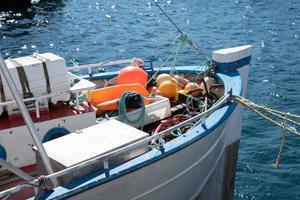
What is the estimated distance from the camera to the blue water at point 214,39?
550 inches

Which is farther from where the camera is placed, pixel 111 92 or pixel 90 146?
pixel 111 92

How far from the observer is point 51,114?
27.0 feet

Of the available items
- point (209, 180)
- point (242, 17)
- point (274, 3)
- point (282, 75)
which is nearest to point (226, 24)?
point (242, 17)

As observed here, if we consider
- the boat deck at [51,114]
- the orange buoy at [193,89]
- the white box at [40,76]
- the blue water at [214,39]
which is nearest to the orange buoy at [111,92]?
the boat deck at [51,114]

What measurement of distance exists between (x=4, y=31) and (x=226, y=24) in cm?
1483

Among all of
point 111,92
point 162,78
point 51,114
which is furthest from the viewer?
point 162,78

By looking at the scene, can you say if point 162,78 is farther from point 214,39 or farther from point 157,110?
point 214,39

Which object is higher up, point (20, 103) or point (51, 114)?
point (20, 103)

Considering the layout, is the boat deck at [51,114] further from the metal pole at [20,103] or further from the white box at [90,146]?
the metal pole at [20,103]

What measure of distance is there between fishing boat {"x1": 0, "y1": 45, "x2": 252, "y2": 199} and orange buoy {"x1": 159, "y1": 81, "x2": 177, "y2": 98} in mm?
21

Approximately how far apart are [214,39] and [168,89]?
1728cm

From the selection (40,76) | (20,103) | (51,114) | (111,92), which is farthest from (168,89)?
(20,103)

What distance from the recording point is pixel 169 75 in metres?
10.8

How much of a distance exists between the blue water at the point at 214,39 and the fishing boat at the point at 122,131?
3339 millimetres
